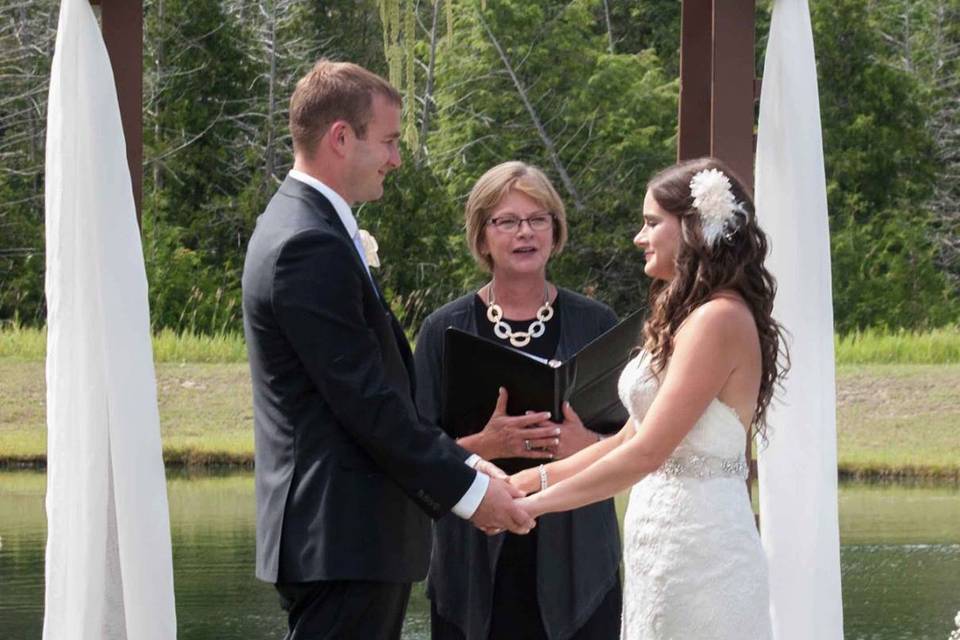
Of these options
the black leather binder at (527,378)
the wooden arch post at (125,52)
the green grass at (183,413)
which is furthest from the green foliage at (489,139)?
the black leather binder at (527,378)

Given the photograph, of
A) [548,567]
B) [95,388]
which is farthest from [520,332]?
[95,388]

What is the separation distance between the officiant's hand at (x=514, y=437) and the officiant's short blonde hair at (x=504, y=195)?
39cm

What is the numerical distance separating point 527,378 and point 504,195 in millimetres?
458

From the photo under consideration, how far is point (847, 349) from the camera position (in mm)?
16344

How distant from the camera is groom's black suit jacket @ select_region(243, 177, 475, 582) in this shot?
3072 millimetres

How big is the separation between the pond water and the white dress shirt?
5.94 m

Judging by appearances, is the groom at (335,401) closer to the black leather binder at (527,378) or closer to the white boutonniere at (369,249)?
the white boutonniere at (369,249)

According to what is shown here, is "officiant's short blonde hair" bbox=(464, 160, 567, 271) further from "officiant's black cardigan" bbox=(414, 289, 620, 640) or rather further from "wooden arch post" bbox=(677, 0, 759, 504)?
"wooden arch post" bbox=(677, 0, 759, 504)

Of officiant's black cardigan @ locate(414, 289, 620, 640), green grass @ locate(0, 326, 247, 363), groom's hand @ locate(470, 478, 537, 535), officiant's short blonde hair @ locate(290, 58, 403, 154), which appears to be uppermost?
officiant's short blonde hair @ locate(290, 58, 403, 154)

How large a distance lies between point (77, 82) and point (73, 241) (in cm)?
35

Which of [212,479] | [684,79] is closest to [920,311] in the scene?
[212,479]

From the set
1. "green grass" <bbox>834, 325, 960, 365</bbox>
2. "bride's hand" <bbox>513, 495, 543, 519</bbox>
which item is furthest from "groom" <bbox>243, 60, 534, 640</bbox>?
"green grass" <bbox>834, 325, 960, 365</bbox>

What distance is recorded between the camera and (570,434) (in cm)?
372

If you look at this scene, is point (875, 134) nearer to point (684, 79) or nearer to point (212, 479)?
point (212, 479)
